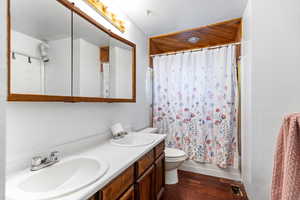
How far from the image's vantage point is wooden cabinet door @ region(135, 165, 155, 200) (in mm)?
1124

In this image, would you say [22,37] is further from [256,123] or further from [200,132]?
[200,132]

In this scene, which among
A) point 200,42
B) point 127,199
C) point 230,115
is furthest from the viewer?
point 200,42

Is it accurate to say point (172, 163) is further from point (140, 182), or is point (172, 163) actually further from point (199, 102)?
point (199, 102)

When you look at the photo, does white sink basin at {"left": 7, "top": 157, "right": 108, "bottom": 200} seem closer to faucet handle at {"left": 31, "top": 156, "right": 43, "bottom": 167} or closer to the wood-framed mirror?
faucet handle at {"left": 31, "top": 156, "right": 43, "bottom": 167}

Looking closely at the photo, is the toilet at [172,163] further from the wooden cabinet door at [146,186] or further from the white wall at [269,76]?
the white wall at [269,76]

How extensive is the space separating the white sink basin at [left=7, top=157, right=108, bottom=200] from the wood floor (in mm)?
1217

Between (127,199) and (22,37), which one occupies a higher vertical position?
(22,37)

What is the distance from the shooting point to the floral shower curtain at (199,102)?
202 cm

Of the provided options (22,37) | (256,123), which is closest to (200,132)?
(256,123)

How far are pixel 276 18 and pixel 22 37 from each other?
2.06 m

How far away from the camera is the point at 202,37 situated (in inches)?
95.7

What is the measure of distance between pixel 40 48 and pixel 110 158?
0.87 m

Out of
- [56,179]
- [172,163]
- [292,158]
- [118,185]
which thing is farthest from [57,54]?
[172,163]

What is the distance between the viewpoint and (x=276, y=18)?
135 cm
